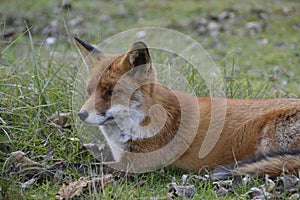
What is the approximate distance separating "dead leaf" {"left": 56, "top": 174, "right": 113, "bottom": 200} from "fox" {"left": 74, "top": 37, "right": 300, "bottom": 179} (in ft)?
1.50

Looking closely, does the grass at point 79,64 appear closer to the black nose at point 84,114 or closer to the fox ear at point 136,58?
the black nose at point 84,114

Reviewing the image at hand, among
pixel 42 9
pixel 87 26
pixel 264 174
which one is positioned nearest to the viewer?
pixel 264 174

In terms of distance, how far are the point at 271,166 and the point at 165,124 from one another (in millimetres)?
1146

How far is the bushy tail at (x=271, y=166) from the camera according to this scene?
16.3ft

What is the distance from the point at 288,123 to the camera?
5.28 meters

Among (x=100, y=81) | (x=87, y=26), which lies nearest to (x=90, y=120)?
(x=100, y=81)

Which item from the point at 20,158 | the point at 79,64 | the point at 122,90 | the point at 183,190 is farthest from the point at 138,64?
the point at 79,64

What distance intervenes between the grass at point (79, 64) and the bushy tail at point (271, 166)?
0.21 meters

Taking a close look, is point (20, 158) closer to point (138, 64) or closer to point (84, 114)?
point (84, 114)

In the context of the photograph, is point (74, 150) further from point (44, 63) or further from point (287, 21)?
point (287, 21)

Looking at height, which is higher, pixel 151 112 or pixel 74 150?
pixel 151 112

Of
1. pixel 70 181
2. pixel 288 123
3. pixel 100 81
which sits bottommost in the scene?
pixel 70 181

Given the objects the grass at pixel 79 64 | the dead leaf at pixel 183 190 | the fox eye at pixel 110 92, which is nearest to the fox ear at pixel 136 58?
Answer: the fox eye at pixel 110 92

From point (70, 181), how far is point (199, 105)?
162 centimetres
